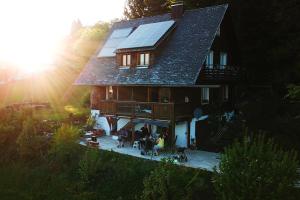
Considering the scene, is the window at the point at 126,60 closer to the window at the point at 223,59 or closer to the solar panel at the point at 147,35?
the solar panel at the point at 147,35

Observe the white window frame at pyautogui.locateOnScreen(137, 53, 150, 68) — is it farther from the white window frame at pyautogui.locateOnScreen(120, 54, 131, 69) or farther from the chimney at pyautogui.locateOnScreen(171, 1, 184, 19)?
the chimney at pyautogui.locateOnScreen(171, 1, 184, 19)

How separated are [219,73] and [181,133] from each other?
6.04m

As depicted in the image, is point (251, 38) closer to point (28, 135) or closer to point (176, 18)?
point (176, 18)

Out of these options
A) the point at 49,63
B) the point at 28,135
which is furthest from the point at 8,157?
the point at 49,63

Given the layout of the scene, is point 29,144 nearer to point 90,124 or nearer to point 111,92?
point 90,124

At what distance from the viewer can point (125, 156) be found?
22.8m

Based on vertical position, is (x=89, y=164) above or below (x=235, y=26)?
below

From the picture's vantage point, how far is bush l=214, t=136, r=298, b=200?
13.2 m

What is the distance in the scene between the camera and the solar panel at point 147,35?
28.6m

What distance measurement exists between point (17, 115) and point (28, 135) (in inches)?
144

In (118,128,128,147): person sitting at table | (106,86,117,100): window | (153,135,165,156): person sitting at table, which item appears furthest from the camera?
(106,86,117,100): window

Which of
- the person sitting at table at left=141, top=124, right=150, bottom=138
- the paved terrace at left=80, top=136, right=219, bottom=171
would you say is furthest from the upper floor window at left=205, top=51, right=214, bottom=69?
the paved terrace at left=80, top=136, right=219, bottom=171

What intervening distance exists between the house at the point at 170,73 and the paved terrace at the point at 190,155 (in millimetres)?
1882

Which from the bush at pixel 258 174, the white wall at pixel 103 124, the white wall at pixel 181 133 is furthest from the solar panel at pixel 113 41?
the bush at pixel 258 174
